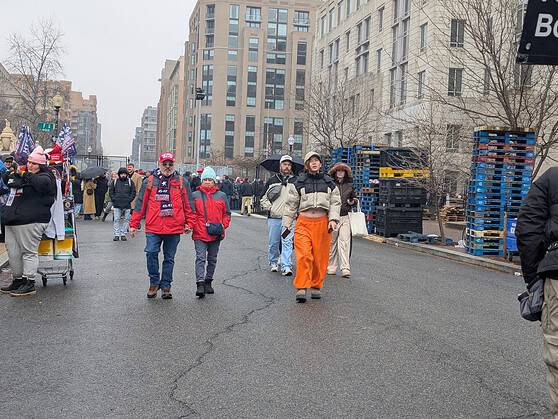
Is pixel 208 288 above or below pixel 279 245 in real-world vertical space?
below

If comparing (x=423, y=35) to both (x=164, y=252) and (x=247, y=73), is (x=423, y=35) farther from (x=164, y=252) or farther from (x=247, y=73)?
(x=247, y=73)

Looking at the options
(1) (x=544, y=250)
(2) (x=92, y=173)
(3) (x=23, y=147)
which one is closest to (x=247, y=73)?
(2) (x=92, y=173)

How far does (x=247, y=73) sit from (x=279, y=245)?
10272 cm

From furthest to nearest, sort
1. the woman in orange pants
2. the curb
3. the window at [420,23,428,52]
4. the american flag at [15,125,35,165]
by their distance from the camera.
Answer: the window at [420,23,428,52], the curb, the american flag at [15,125,35,165], the woman in orange pants

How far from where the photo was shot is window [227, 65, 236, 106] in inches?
4375

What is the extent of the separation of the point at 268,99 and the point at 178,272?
104m

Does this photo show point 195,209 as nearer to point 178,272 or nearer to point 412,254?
point 178,272

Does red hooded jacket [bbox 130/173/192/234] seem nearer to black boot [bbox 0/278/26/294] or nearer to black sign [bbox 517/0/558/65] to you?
black boot [bbox 0/278/26/294]

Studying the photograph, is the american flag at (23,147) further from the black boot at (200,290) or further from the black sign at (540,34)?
the black sign at (540,34)

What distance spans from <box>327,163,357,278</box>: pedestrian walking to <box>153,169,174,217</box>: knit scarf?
350 cm

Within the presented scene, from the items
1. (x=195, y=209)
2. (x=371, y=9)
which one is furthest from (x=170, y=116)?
(x=195, y=209)

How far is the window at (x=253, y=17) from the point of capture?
11244 centimetres

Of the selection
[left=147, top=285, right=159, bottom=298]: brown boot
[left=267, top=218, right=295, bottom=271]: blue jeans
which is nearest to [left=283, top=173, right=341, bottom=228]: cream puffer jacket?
[left=147, top=285, right=159, bottom=298]: brown boot

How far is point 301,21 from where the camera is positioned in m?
116
